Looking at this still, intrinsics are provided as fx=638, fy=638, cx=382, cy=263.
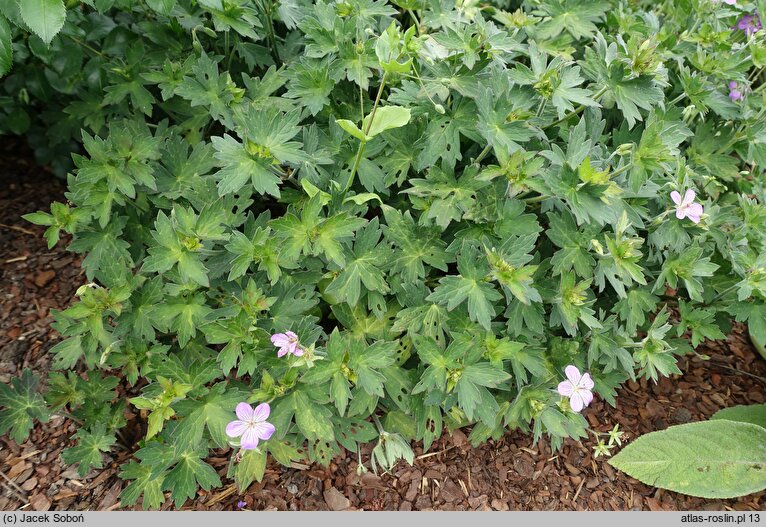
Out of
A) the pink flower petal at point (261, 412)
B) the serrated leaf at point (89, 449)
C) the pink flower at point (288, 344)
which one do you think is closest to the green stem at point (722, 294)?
the pink flower at point (288, 344)

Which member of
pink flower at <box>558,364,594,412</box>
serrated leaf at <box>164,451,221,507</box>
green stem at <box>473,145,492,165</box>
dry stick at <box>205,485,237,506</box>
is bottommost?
dry stick at <box>205,485,237,506</box>

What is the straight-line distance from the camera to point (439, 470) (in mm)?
2314

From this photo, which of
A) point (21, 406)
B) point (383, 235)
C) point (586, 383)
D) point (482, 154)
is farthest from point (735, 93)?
point (21, 406)

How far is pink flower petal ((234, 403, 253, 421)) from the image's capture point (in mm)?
1792

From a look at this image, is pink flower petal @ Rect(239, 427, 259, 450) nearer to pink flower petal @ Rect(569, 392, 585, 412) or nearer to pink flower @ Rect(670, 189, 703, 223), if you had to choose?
pink flower petal @ Rect(569, 392, 585, 412)

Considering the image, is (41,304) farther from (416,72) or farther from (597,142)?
(597,142)

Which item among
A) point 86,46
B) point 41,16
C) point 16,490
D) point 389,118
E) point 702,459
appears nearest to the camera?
point 41,16

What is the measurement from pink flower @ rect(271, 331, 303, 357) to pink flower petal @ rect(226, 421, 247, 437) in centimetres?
22

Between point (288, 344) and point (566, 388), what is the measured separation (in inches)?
34.3

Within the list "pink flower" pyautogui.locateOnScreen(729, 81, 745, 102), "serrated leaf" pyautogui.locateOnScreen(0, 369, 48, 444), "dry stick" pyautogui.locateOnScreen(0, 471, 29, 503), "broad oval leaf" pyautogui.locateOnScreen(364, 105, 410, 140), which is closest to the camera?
"broad oval leaf" pyautogui.locateOnScreen(364, 105, 410, 140)

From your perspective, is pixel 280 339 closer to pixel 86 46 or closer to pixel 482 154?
pixel 482 154

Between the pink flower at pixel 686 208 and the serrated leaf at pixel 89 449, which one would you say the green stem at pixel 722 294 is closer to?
the pink flower at pixel 686 208

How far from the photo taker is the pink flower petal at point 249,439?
1.78 meters

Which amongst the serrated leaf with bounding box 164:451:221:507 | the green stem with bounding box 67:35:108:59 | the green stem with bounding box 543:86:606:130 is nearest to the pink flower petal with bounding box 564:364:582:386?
the green stem with bounding box 543:86:606:130
